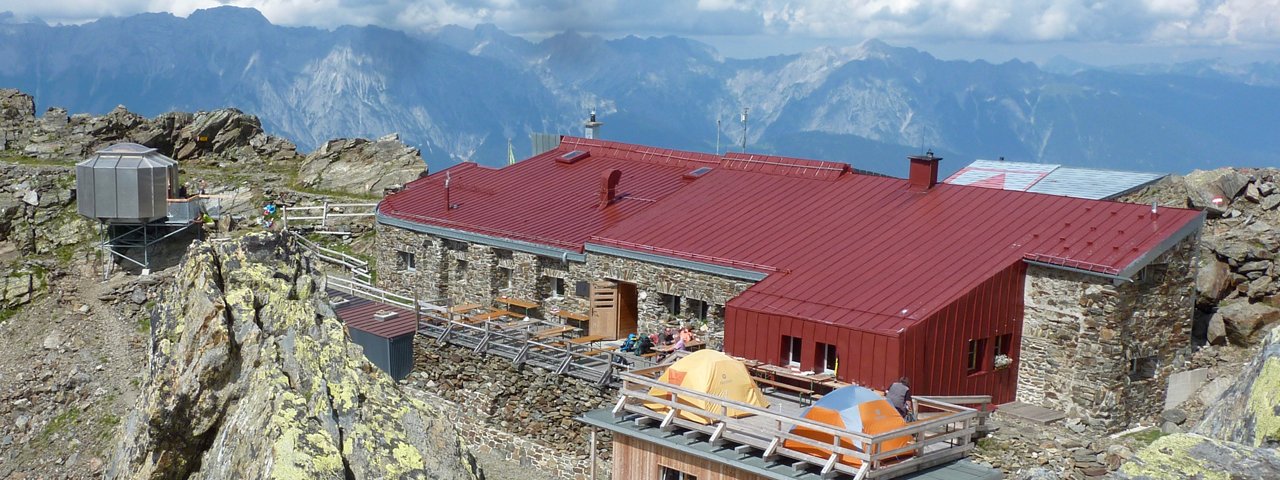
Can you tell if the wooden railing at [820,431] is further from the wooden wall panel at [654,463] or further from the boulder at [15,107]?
the boulder at [15,107]

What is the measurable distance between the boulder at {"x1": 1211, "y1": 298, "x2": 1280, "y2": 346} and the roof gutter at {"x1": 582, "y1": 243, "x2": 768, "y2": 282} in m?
11.0

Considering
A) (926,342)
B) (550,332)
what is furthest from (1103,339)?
(550,332)

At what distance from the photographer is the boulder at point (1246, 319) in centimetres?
2703

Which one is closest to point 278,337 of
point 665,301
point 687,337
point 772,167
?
point 687,337

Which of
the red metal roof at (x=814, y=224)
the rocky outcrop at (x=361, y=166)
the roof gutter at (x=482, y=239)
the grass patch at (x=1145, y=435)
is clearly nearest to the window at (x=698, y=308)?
the red metal roof at (x=814, y=224)

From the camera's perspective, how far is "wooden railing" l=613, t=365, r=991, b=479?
18.3 metres

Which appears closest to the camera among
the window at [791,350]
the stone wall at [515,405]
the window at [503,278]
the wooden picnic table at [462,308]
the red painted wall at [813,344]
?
the red painted wall at [813,344]

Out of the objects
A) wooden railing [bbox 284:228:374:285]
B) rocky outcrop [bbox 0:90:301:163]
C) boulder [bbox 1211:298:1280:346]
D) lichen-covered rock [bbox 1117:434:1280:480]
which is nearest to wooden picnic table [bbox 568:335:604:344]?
wooden railing [bbox 284:228:374:285]

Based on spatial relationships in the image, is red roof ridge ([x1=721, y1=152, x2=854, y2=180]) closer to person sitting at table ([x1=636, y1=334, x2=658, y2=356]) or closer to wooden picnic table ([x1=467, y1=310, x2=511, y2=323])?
person sitting at table ([x1=636, y1=334, x2=658, y2=356])

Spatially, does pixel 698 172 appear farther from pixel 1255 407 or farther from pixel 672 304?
pixel 1255 407

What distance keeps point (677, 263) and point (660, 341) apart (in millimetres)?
1831

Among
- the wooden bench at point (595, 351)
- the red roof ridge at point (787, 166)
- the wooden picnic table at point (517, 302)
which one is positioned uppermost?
the red roof ridge at point (787, 166)

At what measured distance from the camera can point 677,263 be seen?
2733 cm

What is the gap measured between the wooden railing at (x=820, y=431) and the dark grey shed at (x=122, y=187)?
995 inches
